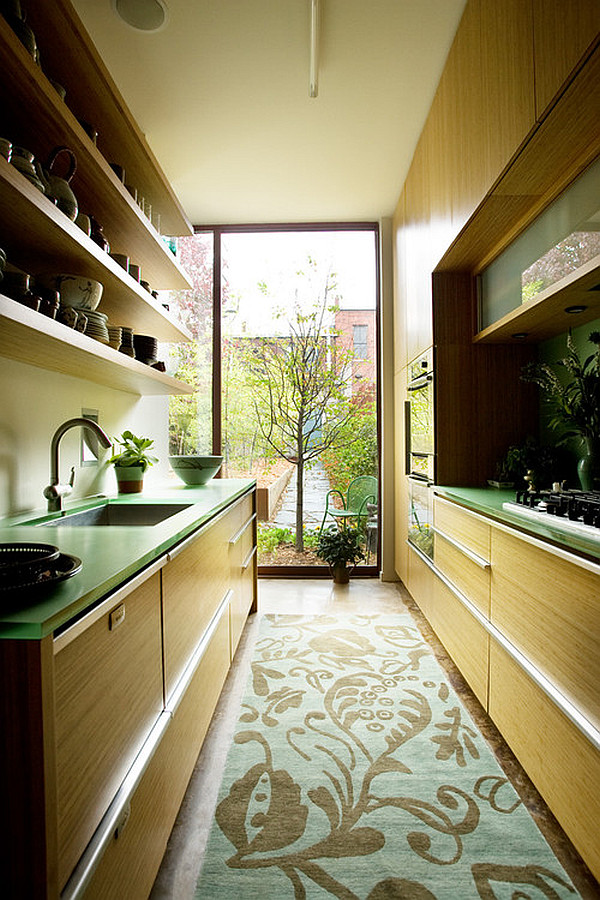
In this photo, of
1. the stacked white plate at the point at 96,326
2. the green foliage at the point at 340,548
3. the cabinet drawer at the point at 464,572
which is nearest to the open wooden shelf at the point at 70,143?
the stacked white plate at the point at 96,326

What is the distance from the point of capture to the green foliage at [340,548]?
3676 millimetres

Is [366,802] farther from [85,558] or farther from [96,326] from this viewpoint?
[96,326]

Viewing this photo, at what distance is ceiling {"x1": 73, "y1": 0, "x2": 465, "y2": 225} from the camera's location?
201 centimetres

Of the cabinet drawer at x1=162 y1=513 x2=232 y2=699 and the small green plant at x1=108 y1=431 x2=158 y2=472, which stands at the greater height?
the small green plant at x1=108 y1=431 x2=158 y2=472

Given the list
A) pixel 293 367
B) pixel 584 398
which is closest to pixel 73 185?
pixel 584 398

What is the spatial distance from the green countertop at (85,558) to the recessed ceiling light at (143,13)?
1.96 meters

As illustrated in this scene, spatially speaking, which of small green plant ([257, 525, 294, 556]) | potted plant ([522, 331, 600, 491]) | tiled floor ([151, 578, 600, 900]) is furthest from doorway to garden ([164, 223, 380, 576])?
potted plant ([522, 331, 600, 491])

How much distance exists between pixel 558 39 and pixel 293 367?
9.31 feet

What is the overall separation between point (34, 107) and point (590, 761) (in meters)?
2.06

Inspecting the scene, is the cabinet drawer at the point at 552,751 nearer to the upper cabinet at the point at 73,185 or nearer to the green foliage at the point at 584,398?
the green foliage at the point at 584,398

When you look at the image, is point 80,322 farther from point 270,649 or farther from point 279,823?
point 270,649

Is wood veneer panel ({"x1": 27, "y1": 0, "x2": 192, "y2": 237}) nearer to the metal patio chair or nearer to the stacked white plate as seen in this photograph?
the stacked white plate

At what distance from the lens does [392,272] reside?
3.80 metres

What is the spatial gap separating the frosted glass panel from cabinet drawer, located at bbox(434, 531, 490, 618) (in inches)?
42.4
